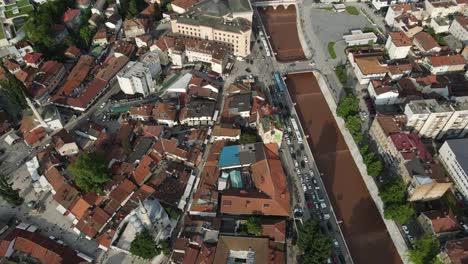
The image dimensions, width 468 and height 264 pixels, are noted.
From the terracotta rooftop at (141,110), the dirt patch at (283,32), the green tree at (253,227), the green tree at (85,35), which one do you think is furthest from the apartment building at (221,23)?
the green tree at (253,227)

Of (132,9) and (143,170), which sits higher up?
(132,9)

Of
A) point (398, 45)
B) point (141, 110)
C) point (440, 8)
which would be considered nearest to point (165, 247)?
point (141, 110)

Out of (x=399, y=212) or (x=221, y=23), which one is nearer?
(x=399, y=212)

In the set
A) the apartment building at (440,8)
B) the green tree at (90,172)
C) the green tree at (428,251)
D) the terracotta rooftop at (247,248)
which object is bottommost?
the terracotta rooftop at (247,248)

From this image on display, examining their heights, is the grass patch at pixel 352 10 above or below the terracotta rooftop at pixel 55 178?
above

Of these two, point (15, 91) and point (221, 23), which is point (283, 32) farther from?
point (15, 91)

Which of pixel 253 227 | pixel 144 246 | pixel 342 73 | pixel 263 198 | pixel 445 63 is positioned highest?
pixel 445 63

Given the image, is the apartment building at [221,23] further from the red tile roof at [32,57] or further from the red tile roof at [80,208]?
the red tile roof at [80,208]

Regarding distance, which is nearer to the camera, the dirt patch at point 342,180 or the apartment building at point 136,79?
the dirt patch at point 342,180
